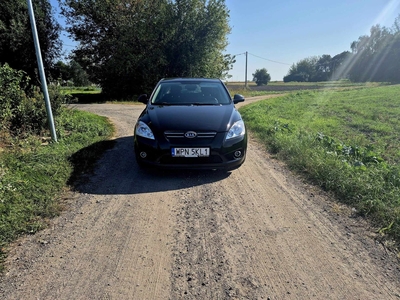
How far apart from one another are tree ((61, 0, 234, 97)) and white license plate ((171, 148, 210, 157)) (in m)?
17.3

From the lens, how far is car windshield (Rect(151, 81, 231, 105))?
5184 mm

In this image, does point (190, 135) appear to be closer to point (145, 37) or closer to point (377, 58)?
point (145, 37)

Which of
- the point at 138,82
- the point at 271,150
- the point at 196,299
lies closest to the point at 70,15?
the point at 138,82

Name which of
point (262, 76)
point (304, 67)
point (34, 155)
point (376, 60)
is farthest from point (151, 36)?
point (304, 67)

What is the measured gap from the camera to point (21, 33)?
667 inches

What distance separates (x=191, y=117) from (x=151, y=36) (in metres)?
17.9

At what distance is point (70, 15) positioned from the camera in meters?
22.1

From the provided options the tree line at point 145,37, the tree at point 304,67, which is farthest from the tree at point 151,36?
the tree at point 304,67

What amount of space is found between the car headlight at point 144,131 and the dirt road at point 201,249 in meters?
0.79

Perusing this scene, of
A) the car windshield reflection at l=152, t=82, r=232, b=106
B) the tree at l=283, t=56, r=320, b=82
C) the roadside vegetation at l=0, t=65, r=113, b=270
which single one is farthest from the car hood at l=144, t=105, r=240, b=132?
the tree at l=283, t=56, r=320, b=82

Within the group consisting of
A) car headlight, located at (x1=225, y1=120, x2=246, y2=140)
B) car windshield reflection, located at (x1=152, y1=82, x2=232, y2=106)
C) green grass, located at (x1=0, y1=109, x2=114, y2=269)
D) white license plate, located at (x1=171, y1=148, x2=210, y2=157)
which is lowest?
green grass, located at (x1=0, y1=109, x2=114, y2=269)

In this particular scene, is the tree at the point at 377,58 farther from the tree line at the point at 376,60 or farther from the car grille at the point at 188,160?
the car grille at the point at 188,160

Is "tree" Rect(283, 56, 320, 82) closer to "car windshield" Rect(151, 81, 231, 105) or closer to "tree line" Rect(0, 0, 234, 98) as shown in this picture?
"tree line" Rect(0, 0, 234, 98)

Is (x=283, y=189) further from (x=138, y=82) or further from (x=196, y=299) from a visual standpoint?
(x=138, y=82)
